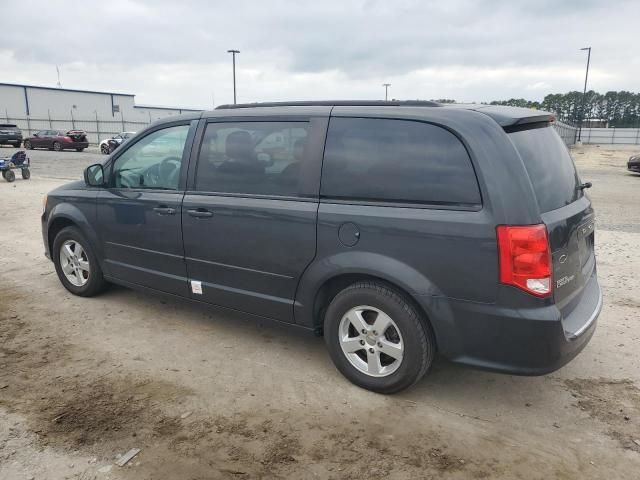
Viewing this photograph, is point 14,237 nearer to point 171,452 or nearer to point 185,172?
point 185,172

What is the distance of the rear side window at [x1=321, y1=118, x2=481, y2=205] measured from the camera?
9.68 ft

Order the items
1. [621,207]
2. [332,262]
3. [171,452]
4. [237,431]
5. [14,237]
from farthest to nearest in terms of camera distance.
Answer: [621,207] → [14,237] → [332,262] → [237,431] → [171,452]

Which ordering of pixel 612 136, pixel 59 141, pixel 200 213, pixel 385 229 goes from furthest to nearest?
pixel 612 136 < pixel 59 141 < pixel 200 213 < pixel 385 229

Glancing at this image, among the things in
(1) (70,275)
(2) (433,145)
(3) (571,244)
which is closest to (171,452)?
(2) (433,145)

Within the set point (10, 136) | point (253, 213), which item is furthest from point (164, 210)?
point (10, 136)

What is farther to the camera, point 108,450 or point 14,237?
point 14,237

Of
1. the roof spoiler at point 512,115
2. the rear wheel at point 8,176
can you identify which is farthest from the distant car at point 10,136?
the roof spoiler at point 512,115

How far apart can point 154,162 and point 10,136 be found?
33.8 metres

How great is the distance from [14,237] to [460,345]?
726 cm

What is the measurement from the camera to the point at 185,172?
408 centimetres

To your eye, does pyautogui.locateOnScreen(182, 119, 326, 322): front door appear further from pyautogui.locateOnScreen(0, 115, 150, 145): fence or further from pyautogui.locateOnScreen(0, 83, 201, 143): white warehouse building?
pyautogui.locateOnScreen(0, 83, 201, 143): white warehouse building

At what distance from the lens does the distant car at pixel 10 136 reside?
1261 inches

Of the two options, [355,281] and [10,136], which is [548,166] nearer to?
[355,281]

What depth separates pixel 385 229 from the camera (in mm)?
3100
